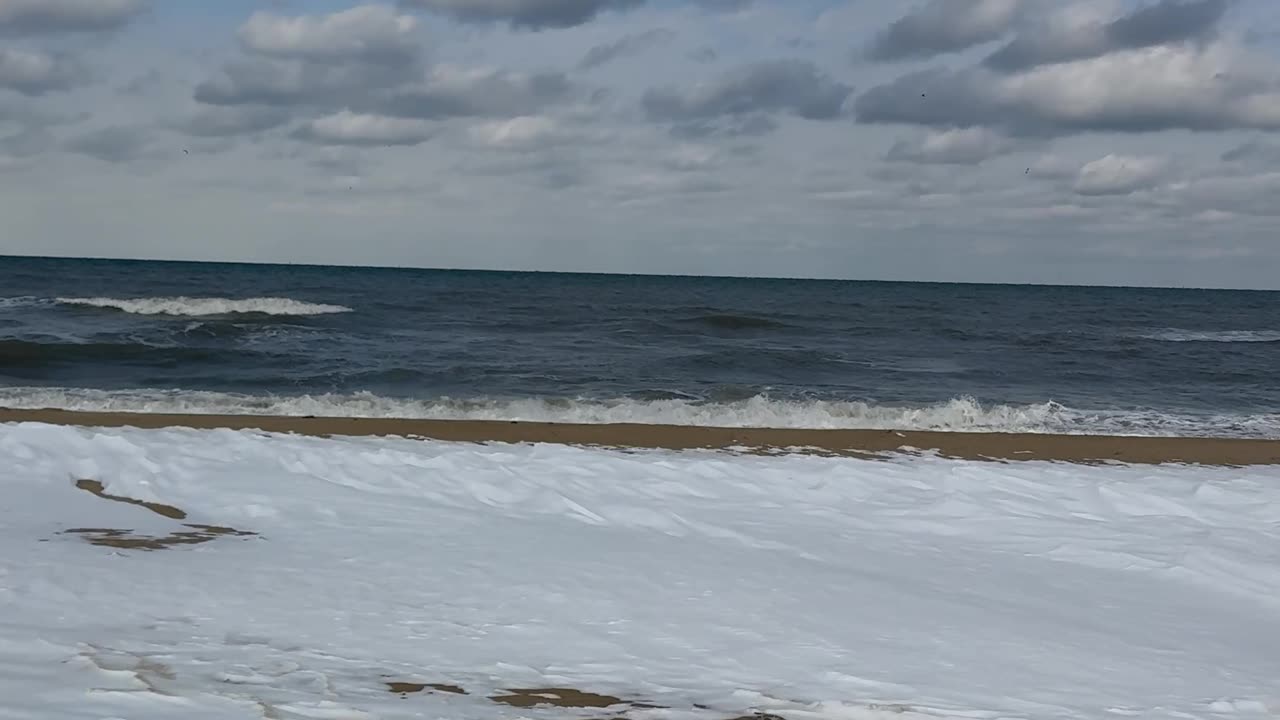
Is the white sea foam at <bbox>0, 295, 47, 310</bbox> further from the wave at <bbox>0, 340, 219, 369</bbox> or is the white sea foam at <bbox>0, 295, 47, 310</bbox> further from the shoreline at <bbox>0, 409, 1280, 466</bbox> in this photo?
the shoreline at <bbox>0, 409, 1280, 466</bbox>

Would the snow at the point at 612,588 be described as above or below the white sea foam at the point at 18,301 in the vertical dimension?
below

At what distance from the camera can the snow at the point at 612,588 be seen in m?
4.28

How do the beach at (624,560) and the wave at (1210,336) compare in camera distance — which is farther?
the wave at (1210,336)

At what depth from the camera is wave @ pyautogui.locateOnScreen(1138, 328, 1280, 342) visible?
37.0m

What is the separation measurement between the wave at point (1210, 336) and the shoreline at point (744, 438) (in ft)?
82.9

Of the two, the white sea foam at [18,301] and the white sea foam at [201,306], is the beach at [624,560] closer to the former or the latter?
the white sea foam at [201,306]

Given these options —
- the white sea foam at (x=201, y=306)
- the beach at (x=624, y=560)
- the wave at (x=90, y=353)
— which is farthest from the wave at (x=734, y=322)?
the beach at (x=624, y=560)

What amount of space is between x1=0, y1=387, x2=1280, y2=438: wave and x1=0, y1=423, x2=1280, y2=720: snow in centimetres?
548

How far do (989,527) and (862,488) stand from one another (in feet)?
4.29

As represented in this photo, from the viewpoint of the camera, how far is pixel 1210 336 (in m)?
39.5

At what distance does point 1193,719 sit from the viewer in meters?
4.51

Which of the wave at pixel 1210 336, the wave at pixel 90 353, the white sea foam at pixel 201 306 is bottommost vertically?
the wave at pixel 90 353

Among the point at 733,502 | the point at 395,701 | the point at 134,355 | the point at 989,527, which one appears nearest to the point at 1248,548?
the point at 989,527

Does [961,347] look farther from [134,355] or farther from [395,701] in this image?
[395,701]
